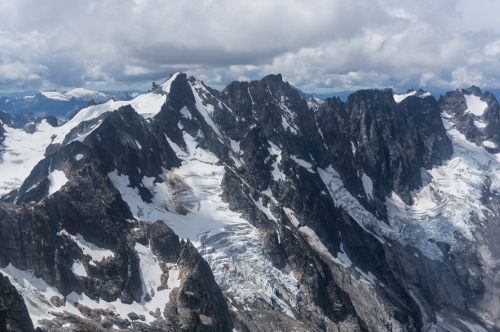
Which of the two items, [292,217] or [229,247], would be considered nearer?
[229,247]

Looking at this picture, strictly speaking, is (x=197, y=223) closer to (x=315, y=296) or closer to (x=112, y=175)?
(x=112, y=175)

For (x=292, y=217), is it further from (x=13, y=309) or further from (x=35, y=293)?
(x=13, y=309)

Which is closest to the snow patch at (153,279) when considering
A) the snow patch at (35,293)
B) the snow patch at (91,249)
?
the snow patch at (91,249)

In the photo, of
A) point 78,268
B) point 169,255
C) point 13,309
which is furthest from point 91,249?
point 13,309

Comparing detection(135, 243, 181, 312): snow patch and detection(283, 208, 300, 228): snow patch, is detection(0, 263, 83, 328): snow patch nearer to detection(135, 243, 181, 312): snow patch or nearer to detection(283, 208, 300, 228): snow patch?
detection(135, 243, 181, 312): snow patch

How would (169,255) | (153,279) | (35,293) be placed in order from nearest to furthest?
1. (35,293)
2. (153,279)
3. (169,255)

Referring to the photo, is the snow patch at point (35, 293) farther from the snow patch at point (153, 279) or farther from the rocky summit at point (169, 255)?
the snow patch at point (153, 279)

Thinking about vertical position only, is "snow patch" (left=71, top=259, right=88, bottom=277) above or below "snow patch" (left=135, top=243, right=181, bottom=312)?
above

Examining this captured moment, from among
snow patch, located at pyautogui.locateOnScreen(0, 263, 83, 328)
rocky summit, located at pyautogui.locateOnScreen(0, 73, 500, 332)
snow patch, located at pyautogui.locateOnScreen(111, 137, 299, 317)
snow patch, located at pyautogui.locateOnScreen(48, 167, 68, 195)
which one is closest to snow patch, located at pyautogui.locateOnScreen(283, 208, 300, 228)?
rocky summit, located at pyautogui.locateOnScreen(0, 73, 500, 332)

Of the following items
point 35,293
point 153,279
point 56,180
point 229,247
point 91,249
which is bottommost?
point 229,247

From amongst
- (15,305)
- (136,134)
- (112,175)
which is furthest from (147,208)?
(15,305)
